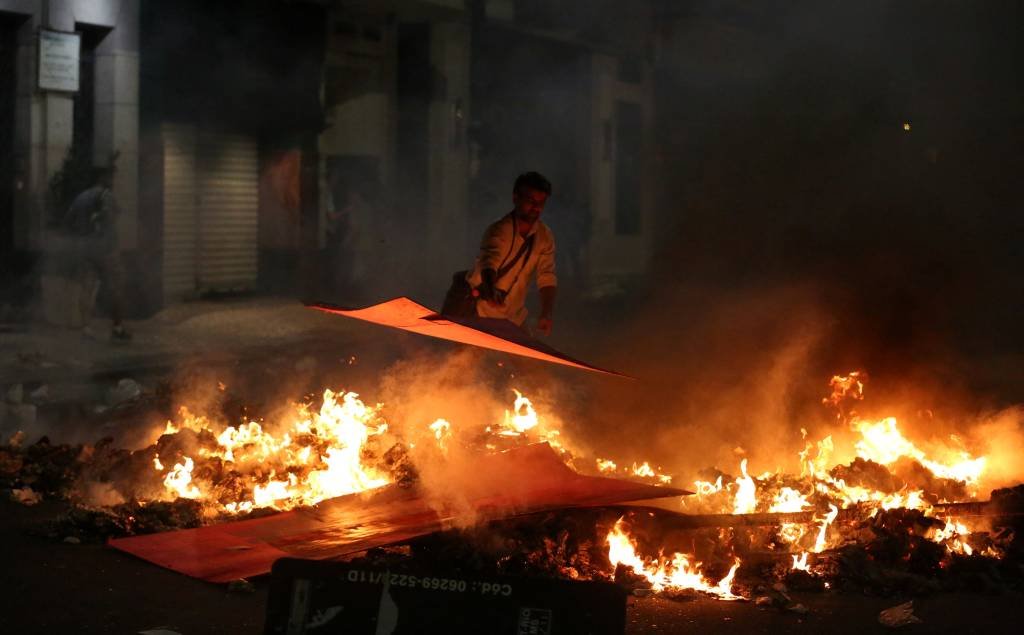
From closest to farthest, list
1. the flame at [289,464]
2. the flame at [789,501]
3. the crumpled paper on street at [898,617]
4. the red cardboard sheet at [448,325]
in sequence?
the crumpled paper on street at [898,617] < the red cardboard sheet at [448,325] < the flame at [789,501] < the flame at [289,464]

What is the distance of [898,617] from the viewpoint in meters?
4.23

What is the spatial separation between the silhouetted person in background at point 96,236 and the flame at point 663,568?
8.36 metres

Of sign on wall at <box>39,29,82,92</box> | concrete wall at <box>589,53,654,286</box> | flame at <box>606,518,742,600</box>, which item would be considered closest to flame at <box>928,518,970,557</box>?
flame at <box>606,518,742,600</box>

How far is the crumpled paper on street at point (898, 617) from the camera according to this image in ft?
13.8

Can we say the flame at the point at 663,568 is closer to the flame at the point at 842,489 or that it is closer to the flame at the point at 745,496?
the flame at the point at 842,489

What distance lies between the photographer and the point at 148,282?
13141 mm

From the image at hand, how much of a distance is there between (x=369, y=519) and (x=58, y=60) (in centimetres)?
891

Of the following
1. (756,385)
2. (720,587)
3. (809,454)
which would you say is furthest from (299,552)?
(756,385)

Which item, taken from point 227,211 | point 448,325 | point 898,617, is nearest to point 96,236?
point 227,211

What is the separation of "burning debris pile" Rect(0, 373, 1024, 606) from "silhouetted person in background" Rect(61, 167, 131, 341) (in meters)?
5.97

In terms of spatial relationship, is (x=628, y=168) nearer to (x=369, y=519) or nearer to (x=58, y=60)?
(x=58, y=60)

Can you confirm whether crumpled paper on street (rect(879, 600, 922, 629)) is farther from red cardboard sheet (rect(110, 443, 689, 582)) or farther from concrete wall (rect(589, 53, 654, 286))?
concrete wall (rect(589, 53, 654, 286))

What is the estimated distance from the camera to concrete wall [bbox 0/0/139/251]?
1193 cm

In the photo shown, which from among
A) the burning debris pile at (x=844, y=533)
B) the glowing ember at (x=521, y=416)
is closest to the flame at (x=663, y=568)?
the burning debris pile at (x=844, y=533)
